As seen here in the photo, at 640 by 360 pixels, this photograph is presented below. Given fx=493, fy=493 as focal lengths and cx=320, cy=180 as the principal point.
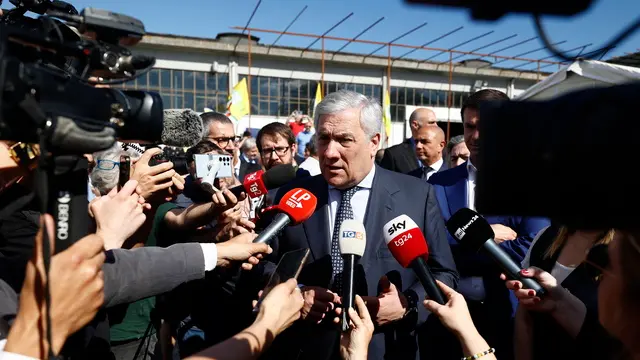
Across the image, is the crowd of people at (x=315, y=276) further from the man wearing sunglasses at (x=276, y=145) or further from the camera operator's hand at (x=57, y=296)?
the man wearing sunglasses at (x=276, y=145)

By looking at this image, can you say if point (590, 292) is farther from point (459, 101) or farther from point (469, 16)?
point (459, 101)

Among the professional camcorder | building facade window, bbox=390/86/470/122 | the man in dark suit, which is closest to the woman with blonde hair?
the man in dark suit

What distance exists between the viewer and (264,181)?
304cm

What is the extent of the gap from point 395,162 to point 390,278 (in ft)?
13.0

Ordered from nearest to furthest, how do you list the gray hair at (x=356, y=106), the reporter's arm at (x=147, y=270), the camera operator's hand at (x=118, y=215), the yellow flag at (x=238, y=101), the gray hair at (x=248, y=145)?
1. the reporter's arm at (x=147, y=270)
2. the camera operator's hand at (x=118, y=215)
3. the gray hair at (x=356, y=106)
4. the gray hair at (x=248, y=145)
5. the yellow flag at (x=238, y=101)

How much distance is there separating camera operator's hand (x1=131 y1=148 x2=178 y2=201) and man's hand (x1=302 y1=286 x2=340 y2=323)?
2.70 feet

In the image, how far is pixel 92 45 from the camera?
1146 millimetres

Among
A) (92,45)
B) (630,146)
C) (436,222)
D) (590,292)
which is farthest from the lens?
(436,222)

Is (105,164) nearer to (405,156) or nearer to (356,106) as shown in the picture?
(356,106)

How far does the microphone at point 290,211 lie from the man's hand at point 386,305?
0.44m

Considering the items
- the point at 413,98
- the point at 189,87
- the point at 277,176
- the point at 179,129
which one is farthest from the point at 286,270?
the point at 413,98

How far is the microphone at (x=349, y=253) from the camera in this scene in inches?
65.8

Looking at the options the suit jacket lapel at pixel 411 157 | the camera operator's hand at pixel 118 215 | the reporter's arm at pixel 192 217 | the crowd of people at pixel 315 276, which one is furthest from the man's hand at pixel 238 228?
the suit jacket lapel at pixel 411 157

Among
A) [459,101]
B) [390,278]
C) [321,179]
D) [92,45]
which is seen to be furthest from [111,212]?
[459,101]
